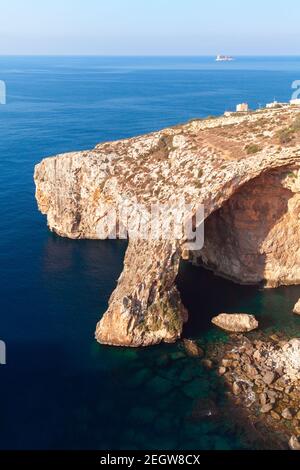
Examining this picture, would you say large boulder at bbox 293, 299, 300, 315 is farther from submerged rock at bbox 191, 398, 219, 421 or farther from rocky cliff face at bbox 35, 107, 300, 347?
submerged rock at bbox 191, 398, 219, 421

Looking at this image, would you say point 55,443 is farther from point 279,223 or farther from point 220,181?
point 279,223

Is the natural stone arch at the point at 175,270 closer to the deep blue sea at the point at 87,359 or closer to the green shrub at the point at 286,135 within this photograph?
the deep blue sea at the point at 87,359

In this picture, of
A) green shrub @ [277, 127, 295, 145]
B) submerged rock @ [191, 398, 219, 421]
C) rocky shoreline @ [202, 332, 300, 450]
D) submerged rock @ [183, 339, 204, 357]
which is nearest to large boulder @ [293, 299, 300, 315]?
rocky shoreline @ [202, 332, 300, 450]

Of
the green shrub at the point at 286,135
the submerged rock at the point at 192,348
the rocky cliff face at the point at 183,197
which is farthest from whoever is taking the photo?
the green shrub at the point at 286,135

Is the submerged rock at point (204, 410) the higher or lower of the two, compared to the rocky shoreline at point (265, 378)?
lower

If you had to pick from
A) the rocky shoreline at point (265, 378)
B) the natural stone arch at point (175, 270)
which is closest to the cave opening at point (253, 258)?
the natural stone arch at point (175, 270)

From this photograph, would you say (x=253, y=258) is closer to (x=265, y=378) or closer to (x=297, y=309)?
(x=297, y=309)
